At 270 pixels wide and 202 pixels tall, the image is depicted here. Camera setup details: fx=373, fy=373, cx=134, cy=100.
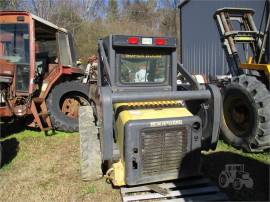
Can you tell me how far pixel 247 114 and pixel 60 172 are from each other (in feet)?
9.65

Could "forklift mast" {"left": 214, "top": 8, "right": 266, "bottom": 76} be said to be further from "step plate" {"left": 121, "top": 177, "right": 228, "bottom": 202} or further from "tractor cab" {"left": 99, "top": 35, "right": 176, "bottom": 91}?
"step plate" {"left": 121, "top": 177, "right": 228, "bottom": 202}

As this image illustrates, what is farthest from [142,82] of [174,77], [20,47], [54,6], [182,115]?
[54,6]

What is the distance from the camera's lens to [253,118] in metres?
5.39

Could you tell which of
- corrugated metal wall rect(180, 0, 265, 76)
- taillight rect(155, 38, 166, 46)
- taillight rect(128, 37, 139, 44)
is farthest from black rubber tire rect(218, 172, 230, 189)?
corrugated metal wall rect(180, 0, 265, 76)

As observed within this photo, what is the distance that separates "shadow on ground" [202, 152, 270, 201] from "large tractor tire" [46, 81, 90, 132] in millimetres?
3100

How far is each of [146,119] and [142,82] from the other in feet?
3.14

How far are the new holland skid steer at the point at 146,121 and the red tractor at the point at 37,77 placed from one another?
2.44 metres

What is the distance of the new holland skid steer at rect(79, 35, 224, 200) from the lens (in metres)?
4.07

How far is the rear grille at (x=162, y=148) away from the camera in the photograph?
411cm

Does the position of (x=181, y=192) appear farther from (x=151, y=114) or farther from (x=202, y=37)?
(x=202, y=37)

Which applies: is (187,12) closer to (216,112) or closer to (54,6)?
(54,6)

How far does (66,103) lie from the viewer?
25.9ft

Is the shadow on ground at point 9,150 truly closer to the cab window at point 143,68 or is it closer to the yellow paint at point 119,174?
the yellow paint at point 119,174

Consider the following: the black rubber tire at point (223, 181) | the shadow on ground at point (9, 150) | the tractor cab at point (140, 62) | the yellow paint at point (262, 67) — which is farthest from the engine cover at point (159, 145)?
the shadow on ground at point (9, 150)
